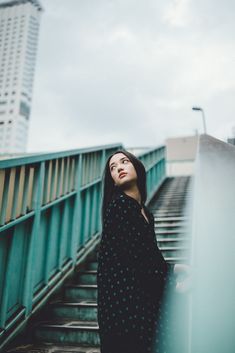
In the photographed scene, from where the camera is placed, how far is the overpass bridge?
2.27m

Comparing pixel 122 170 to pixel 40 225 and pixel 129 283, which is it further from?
pixel 40 225

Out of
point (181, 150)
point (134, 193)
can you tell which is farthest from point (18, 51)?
point (134, 193)

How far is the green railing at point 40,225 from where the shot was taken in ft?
7.68

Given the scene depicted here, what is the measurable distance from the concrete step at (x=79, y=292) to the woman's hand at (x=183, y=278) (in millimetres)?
2102

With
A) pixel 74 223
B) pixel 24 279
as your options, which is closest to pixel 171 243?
pixel 74 223

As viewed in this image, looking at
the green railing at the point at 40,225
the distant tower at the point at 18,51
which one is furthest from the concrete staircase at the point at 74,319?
the distant tower at the point at 18,51

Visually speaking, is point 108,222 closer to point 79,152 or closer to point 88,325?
point 88,325

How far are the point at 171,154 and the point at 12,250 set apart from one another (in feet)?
64.9

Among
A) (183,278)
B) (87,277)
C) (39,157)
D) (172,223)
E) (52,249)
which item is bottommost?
(87,277)

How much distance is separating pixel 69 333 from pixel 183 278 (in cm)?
173

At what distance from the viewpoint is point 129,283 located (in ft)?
3.79

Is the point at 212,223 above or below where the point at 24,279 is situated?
above

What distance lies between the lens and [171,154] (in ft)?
70.4

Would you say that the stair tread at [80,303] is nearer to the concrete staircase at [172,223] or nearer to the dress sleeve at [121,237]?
the concrete staircase at [172,223]
